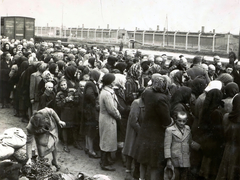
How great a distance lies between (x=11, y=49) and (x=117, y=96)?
9.08 meters

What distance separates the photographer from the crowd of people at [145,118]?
4.69 metres

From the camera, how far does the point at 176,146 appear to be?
15.5ft

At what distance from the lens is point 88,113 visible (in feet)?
22.7

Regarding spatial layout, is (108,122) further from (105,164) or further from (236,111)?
(236,111)

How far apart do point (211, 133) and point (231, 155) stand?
43 cm

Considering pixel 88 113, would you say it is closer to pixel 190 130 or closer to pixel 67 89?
pixel 67 89

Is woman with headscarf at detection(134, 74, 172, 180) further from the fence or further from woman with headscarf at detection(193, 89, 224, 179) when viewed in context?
the fence

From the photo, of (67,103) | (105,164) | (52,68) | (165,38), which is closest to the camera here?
(105,164)

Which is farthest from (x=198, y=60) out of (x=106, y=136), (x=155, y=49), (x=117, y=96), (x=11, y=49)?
(x=155, y=49)

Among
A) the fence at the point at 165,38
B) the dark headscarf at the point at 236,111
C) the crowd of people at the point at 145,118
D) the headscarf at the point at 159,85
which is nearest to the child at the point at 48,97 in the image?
the crowd of people at the point at 145,118

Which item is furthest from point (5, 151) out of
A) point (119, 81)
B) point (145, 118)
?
point (119, 81)

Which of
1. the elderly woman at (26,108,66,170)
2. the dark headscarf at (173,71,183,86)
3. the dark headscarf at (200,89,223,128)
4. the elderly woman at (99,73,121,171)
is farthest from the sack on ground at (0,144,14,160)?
the dark headscarf at (173,71,183,86)

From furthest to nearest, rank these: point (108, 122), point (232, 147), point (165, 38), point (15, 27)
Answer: point (165, 38), point (15, 27), point (108, 122), point (232, 147)

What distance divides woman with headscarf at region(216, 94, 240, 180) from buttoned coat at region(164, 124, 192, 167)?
20.3 inches
